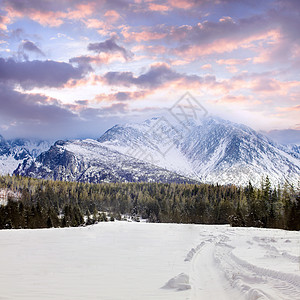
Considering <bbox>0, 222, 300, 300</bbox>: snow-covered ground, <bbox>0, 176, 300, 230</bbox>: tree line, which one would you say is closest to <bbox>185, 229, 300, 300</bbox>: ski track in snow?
<bbox>0, 222, 300, 300</bbox>: snow-covered ground

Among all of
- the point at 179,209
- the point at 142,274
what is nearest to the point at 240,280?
the point at 142,274

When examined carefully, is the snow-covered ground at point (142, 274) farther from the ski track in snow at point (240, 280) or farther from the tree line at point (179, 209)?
the tree line at point (179, 209)

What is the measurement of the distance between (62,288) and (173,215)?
119m

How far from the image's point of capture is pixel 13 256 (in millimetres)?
18000

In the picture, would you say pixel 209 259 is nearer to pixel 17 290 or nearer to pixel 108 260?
pixel 108 260

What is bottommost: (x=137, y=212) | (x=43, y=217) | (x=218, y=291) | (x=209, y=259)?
(x=137, y=212)

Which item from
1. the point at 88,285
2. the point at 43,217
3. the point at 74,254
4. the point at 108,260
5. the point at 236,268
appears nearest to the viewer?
the point at 88,285

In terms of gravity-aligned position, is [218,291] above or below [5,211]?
above

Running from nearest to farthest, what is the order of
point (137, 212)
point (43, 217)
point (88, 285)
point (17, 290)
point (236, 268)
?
1. point (17, 290)
2. point (88, 285)
3. point (236, 268)
4. point (43, 217)
5. point (137, 212)

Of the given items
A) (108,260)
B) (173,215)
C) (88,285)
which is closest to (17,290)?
(88,285)

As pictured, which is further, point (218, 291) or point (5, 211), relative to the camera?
point (5, 211)

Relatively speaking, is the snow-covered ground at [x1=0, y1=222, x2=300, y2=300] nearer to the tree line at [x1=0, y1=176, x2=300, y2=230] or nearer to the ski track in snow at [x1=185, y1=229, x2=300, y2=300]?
the ski track in snow at [x1=185, y1=229, x2=300, y2=300]

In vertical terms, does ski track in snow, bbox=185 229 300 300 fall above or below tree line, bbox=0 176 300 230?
above

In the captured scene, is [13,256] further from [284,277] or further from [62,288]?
[284,277]
